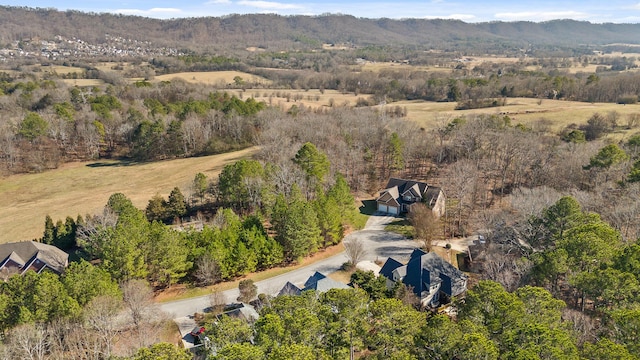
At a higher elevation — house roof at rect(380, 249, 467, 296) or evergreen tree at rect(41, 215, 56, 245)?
house roof at rect(380, 249, 467, 296)

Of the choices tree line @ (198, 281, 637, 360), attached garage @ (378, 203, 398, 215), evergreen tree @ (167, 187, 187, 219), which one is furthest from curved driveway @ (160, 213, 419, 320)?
evergreen tree @ (167, 187, 187, 219)

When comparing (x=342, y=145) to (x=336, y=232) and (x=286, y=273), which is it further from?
(x=286, y=273)

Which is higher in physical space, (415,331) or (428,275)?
(415,331)

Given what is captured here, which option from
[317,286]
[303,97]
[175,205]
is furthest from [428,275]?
[303,97]

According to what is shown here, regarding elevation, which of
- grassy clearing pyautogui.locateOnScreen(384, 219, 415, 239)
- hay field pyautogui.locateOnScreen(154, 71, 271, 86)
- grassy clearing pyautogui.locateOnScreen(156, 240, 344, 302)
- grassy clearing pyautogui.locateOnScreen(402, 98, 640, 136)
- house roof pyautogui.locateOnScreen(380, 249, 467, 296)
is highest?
hay field pyautogui.locateOnScreen(154, 71, 271, 86)

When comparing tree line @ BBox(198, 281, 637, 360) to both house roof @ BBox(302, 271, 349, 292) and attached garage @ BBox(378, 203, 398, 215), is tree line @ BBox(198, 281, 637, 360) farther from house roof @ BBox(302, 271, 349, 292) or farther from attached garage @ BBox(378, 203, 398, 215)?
attached garage @ BBox(378, 203, 398, 215)

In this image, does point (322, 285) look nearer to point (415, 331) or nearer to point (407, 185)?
point (415, 331)
